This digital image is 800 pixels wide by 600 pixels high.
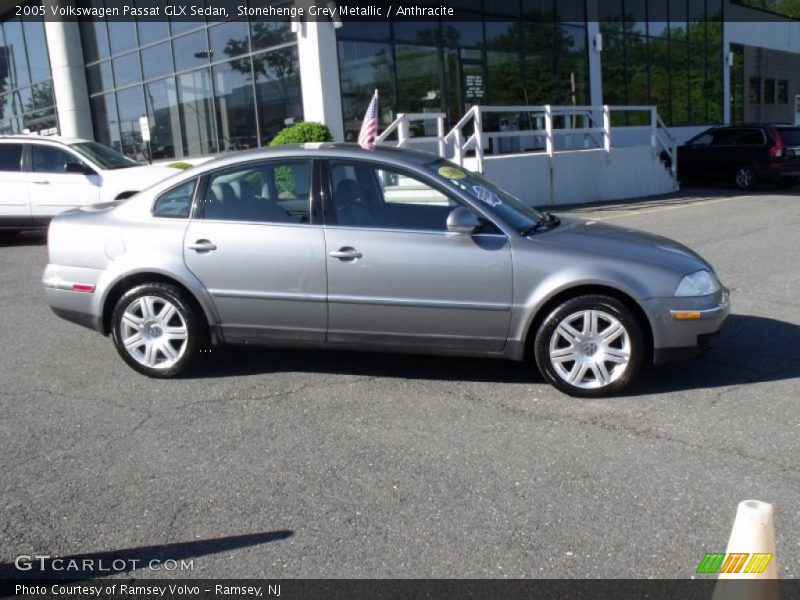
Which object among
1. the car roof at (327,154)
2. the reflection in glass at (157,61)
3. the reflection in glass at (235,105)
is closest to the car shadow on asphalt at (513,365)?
the car roof at (327,154)

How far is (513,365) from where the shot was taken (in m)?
5.62

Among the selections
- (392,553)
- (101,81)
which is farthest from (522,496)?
(101,81)

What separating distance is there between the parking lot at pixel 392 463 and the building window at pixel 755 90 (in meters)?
28.9

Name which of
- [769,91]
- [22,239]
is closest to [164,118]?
[22,239]

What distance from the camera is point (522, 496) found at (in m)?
3.63

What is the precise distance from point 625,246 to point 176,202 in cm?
309

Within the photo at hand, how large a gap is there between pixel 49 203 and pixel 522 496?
10.9 m

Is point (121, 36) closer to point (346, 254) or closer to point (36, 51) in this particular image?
point (36, 51)

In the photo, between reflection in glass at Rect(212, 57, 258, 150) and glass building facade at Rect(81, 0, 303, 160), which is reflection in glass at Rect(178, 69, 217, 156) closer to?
glass building facade at Rect(81, 0, 303, 160)

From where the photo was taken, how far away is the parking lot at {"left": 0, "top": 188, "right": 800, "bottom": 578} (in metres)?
3.21

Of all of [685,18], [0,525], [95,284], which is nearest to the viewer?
[0,525]

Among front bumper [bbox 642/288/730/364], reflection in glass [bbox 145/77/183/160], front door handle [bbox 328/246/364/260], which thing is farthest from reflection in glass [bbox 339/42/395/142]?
front bumper [bbox 642/288/730/364]

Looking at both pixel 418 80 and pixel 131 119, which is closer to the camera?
pixel 418 80

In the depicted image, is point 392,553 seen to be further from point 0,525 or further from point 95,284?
point 95,284
